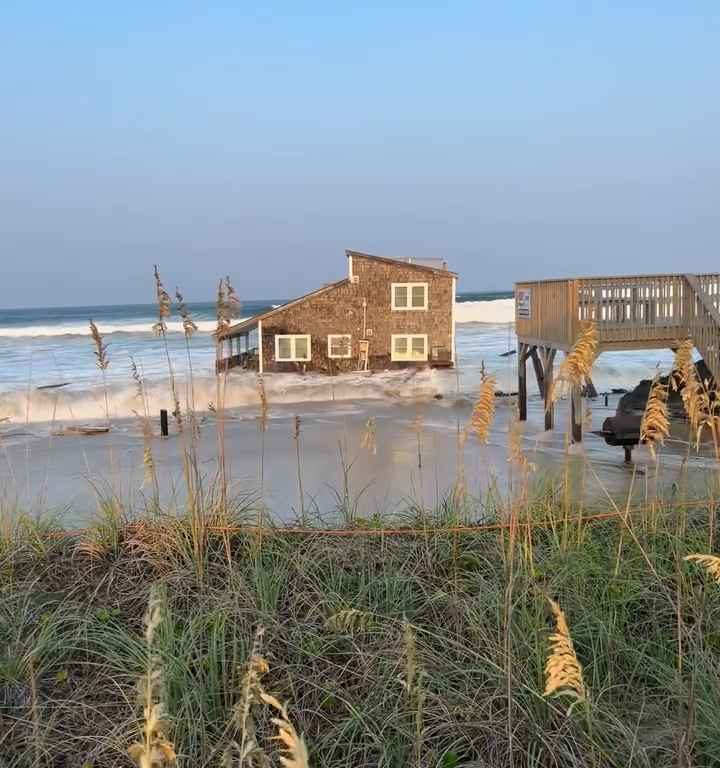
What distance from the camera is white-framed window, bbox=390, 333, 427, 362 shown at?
26766 mm

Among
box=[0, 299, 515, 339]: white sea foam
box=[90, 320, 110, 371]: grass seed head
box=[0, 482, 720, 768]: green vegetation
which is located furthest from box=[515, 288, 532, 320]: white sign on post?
box=[0, 299, 515, 339]: white sea foam

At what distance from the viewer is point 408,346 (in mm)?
26844

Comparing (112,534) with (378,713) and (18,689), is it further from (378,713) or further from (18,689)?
(378,713)

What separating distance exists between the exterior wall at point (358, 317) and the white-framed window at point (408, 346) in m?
0.16

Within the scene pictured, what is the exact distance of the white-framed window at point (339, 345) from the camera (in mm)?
26219

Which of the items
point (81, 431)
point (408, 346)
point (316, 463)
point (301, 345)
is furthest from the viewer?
point (408, 346)

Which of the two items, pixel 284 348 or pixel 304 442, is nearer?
pixel 304 442

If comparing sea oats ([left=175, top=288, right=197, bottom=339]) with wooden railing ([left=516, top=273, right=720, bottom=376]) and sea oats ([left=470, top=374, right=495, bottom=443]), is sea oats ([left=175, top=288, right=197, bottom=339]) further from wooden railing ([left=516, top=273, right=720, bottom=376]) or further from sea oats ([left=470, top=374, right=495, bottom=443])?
wooden railing ([left=516, top=273, right=720, bottom=376])

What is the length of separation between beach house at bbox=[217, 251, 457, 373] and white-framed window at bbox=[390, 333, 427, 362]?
0.03 m

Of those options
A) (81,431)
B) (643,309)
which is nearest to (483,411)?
(643,309)

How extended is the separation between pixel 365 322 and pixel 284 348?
296cm

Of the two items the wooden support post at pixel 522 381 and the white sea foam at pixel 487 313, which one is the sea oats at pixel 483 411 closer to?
the wooden support post at pixel 522 381

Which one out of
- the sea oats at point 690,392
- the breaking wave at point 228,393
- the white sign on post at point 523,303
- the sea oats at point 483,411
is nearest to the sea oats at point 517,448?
the sea oats at point 483,411

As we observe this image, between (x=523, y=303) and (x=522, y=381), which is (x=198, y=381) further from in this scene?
(x=523, y=303)
